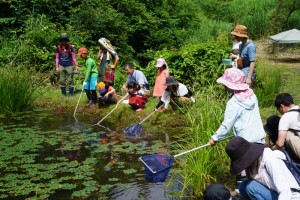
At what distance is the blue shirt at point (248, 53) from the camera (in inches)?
269

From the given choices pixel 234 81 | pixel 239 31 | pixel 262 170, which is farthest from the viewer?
pixel 239 31

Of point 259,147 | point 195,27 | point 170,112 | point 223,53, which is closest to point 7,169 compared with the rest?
point 170,112

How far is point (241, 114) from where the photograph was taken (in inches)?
178

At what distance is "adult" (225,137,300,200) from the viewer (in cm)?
338

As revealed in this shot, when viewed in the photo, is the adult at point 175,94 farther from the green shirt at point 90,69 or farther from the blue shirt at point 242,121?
the blue shirt at point 242,121

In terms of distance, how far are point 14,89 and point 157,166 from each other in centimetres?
535

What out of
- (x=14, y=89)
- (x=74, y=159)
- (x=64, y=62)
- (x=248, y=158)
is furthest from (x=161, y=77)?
(x=248, y=158)

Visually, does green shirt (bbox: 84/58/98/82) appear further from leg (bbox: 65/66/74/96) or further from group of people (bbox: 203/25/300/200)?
group of people (bbox: 203/25/300/200)

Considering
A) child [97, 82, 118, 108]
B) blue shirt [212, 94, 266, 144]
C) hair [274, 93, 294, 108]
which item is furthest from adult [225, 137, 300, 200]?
child [97, 82, 118, 108]

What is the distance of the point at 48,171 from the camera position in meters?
6.18

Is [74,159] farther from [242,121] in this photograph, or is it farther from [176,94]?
[242,121]

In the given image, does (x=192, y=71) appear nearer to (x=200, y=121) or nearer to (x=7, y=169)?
(x=200, y=121)

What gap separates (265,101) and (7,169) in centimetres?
523

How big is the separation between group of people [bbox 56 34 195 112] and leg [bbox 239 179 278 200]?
4.35 m
